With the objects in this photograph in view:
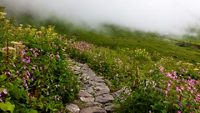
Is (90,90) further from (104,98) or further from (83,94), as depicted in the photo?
(104,98)

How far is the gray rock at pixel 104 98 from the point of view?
1191 centimetres

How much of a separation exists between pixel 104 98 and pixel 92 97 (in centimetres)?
37

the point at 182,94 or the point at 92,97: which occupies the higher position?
the point at 182,94

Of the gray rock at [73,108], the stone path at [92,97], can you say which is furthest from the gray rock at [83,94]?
the gray rock at [73,108]

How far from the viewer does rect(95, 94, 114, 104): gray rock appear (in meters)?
11.9

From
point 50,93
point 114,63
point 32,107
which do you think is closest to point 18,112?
point 32,107

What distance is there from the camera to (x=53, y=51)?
12281 mm

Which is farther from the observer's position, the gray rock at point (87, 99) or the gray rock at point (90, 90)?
the gray rock at point (90, 90)

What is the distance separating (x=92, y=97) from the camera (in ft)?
40.6

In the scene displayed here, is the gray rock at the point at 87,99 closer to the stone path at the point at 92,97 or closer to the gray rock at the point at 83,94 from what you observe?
the stone path at the point at 92,97

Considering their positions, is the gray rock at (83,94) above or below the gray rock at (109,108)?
below

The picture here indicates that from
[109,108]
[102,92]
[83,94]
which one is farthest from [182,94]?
[102,92]

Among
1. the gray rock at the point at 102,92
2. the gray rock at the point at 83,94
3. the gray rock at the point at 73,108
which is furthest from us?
the gray rock at the point at 102,92

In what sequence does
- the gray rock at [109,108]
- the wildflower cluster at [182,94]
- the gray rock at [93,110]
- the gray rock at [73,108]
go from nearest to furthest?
the wildflower cluster at [182,94] < the gray rock at [73,108] < the gray rock at [93,110] < the gray rock at [109,108]
